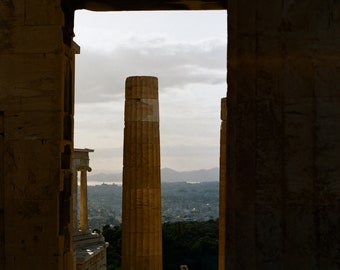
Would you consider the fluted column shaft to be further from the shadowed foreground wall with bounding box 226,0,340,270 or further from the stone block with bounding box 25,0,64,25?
the shadowed foreground wall with bounding box 226,0,340,270

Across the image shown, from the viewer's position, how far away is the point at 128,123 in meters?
23.5

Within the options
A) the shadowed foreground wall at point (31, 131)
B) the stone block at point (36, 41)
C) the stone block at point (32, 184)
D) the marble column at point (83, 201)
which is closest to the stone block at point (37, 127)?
the shadowed foreground wall at point (31, 131)

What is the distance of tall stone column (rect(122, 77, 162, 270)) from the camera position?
23.4m

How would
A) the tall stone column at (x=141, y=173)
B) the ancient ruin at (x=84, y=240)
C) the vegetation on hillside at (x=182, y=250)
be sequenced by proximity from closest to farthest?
1. the tall stone column at (x=141, y=173)
2. the ancient ruin at (x=84, y=240)
3. the vegetation on hillside at (x=182, y=250)

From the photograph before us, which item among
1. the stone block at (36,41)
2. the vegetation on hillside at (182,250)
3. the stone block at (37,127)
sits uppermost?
the stone block at (36,41)

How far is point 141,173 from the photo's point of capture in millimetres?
23531

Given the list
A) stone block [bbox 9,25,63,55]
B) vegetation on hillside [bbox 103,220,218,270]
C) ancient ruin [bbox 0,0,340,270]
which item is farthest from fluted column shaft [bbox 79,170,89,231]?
ancient ruin [bbox 0,0,340,270]

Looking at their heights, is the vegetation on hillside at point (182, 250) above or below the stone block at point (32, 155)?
below

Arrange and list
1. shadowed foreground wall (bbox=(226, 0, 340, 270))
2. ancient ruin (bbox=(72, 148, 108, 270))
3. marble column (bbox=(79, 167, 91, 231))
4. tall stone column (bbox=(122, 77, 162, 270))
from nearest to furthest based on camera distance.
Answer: shadowed foreground wall (bbox=(226, 0, 340, 270)) < tall stone column (bbox=(122, 77, 162, 270)) < ancient ruin (bbox=(72, 148, 108, 270)) < marble column (bbox=(79, 167, 91, 231))

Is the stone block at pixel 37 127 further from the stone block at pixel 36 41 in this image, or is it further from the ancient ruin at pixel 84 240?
the ancient ruin at pixel 84 240

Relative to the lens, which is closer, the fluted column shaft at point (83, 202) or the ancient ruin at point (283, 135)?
the ancient ruin at point (283, 135)

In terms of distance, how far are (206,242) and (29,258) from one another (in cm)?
5200

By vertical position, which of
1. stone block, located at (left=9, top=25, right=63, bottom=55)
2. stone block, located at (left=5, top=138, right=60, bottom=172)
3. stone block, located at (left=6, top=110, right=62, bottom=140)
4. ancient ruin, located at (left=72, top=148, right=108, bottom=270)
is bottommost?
ancient ruin, located at (left=72, top=148, right=108, bottom=270)

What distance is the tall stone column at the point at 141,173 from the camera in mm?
23375
